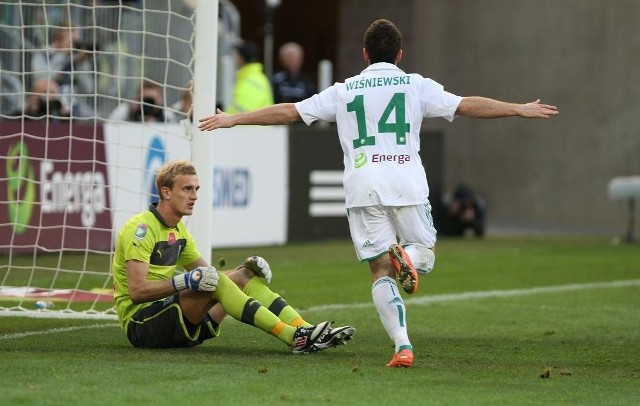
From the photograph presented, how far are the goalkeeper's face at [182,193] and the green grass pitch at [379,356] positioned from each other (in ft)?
2.73

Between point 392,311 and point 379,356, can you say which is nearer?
point 392,311

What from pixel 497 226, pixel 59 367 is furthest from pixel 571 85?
pixel 59 367

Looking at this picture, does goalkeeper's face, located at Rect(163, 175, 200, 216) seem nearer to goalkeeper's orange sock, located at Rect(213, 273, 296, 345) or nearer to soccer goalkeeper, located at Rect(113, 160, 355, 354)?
soccer goalkeeper, located at Rect(113, 160, 355, 354)

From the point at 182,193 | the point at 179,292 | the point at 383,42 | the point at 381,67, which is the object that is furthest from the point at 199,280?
the point at 383,42

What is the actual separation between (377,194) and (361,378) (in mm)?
1075

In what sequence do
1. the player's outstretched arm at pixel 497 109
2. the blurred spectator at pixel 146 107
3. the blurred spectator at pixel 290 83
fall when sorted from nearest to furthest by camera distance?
the player's outstretched arm at pixel 497 109
the blurred spectator at pixel 146 107
the blurred spectator at pixel 290 83

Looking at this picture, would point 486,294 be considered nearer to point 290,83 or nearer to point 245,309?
point 245,309

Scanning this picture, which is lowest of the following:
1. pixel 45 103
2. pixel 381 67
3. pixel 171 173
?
pixel 171 173

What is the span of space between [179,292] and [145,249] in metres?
0.31

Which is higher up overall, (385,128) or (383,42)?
(383,42)

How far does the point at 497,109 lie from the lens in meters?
7.60

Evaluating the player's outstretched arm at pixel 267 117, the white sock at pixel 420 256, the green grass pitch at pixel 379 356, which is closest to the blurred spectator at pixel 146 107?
the green grass pitch at pixel 379 356

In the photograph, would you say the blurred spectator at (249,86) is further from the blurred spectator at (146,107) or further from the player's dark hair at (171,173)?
the player's dark hair at (171,173)

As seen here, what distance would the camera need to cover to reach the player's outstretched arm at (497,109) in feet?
24.8
